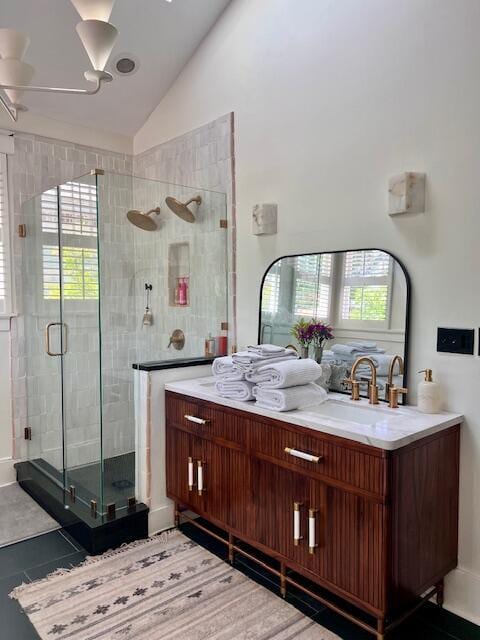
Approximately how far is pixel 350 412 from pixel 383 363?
28cm

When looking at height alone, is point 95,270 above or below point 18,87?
below

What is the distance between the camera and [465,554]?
2037 millimetres

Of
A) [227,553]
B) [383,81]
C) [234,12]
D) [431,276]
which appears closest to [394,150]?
[383,81]

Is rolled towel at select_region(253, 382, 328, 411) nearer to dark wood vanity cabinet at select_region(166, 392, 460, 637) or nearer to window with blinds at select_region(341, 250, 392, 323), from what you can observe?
dark wood vanity cabinet at select_region(166, 392, 460, 637)

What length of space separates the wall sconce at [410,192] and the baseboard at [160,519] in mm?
2011

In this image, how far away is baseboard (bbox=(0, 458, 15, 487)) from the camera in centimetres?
342

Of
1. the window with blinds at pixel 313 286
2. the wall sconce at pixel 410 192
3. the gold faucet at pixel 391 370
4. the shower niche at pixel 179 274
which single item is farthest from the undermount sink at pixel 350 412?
the shower niche at pixel 179 274

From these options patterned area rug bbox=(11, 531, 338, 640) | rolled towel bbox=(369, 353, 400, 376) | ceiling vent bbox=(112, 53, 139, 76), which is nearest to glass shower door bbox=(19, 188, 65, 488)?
patterned area rug bbox=(11, 531, 338, 640)

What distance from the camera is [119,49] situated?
3154 millimetres

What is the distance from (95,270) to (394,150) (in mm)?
1656

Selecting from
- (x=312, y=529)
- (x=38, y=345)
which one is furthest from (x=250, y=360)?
(x=38, y=345)

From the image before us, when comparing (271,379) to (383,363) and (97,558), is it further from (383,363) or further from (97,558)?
(97,558)

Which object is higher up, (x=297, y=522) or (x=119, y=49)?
(x=119, y=49)

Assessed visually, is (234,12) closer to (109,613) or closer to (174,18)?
(174,18)
